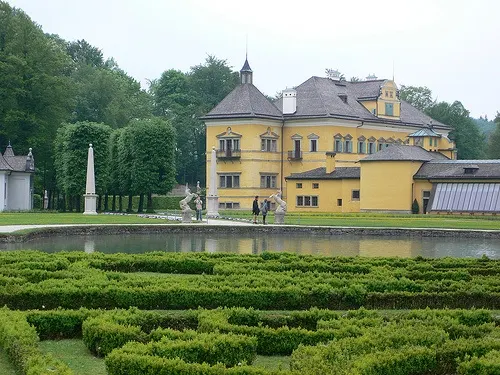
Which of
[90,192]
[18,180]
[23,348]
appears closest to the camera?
[23,348]

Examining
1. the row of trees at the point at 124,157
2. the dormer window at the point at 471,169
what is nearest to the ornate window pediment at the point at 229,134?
the row of trees at the point at 124,157

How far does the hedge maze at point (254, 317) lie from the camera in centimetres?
986

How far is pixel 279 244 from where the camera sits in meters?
32.8

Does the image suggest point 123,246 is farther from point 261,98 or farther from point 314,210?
point 261,98

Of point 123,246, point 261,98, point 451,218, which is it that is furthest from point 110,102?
point 123,246

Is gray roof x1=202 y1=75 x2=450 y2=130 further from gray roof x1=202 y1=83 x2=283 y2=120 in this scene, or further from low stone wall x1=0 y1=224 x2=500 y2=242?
low stone wall x1=0 y1=224 x2=500 y2=242

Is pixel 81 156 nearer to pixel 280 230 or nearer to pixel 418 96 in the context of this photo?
pixel 280 230

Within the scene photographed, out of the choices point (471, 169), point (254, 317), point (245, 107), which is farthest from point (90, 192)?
point (254, 317)

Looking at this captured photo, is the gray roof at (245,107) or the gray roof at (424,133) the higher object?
the gray roof at (245,107)

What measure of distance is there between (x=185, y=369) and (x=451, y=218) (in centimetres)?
4360

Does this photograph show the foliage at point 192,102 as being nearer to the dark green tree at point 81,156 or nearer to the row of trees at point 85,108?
the row of trees at point 85,108

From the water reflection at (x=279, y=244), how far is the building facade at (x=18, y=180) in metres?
27.4

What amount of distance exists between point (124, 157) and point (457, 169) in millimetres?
22450

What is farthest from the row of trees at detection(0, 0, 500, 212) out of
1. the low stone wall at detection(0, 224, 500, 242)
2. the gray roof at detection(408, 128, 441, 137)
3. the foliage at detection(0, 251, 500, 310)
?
the foliage at detection(0, 251, 500, 310)
